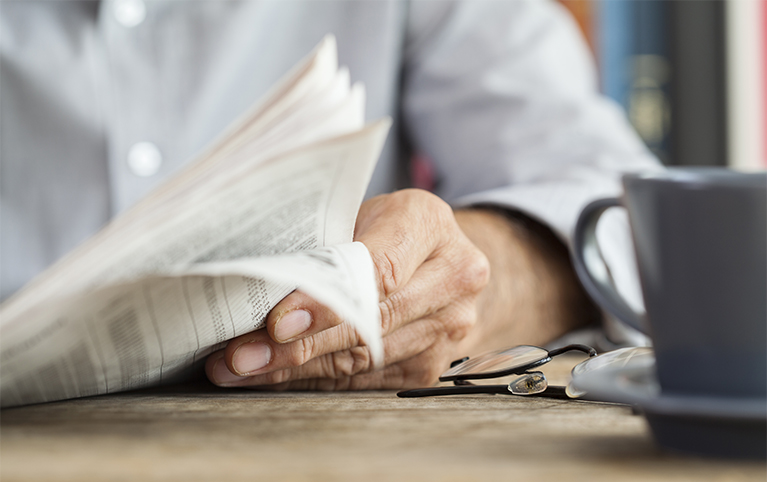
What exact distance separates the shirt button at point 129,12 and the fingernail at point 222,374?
1.65 ft

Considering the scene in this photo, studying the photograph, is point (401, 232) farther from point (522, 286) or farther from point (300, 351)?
point (522, 286)

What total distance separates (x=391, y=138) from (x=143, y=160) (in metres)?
0.34

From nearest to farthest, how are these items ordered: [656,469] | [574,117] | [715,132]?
[656,469]
[574,117]
[715,132]

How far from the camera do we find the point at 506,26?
87 centimetres

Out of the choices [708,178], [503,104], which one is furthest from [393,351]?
[503,104]

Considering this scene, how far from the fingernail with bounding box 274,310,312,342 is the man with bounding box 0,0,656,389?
0.02 metres

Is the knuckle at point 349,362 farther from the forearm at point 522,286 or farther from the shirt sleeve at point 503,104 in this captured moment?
the shirt sleeve at point 503,104

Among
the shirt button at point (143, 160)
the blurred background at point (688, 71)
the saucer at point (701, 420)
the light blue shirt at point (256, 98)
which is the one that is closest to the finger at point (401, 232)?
the saucer at point (701, 420)

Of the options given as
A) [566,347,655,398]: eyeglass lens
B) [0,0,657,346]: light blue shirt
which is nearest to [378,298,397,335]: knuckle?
[566,347,655,398]: eyeglass lens

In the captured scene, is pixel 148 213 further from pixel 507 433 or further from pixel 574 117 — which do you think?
pixel 574 117

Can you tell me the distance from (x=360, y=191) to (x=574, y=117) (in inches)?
23.5

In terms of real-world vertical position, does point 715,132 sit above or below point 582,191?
above

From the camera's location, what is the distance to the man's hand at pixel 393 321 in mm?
306

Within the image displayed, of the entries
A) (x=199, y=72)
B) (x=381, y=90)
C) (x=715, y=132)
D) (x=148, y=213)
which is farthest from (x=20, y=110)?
(x=715, y=132)
